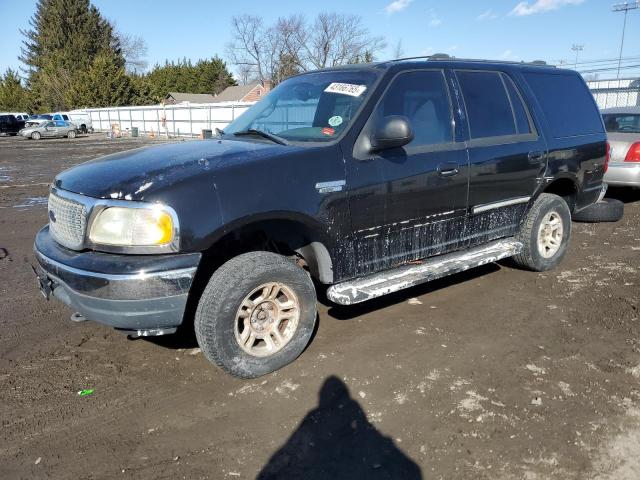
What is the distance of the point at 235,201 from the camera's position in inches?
121

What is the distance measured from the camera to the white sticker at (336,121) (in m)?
3.73

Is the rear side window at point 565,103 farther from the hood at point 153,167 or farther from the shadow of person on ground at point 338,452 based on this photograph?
the shadow of person on ground at point 338,452

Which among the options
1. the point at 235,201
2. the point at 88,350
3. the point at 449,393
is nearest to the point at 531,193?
the point at 449,393

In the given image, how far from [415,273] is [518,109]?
208 cm

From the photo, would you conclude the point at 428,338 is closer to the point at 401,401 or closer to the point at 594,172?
the point at 401,401

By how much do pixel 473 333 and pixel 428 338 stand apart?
38 cm

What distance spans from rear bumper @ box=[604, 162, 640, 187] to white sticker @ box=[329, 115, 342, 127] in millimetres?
6978

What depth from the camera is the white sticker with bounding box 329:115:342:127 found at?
3.73 metres

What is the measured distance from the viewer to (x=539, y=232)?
5152mm

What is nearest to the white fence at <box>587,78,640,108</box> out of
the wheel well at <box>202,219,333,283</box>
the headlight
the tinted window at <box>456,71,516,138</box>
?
the tinted window at <box>456,71,516,138</box>

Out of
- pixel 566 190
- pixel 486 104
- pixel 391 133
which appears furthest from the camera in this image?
pixel 566 190

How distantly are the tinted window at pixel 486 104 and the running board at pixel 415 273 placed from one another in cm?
104

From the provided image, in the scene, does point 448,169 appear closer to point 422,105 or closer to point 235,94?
point 422,105

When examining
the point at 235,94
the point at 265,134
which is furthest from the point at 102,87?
the point at 265,134
